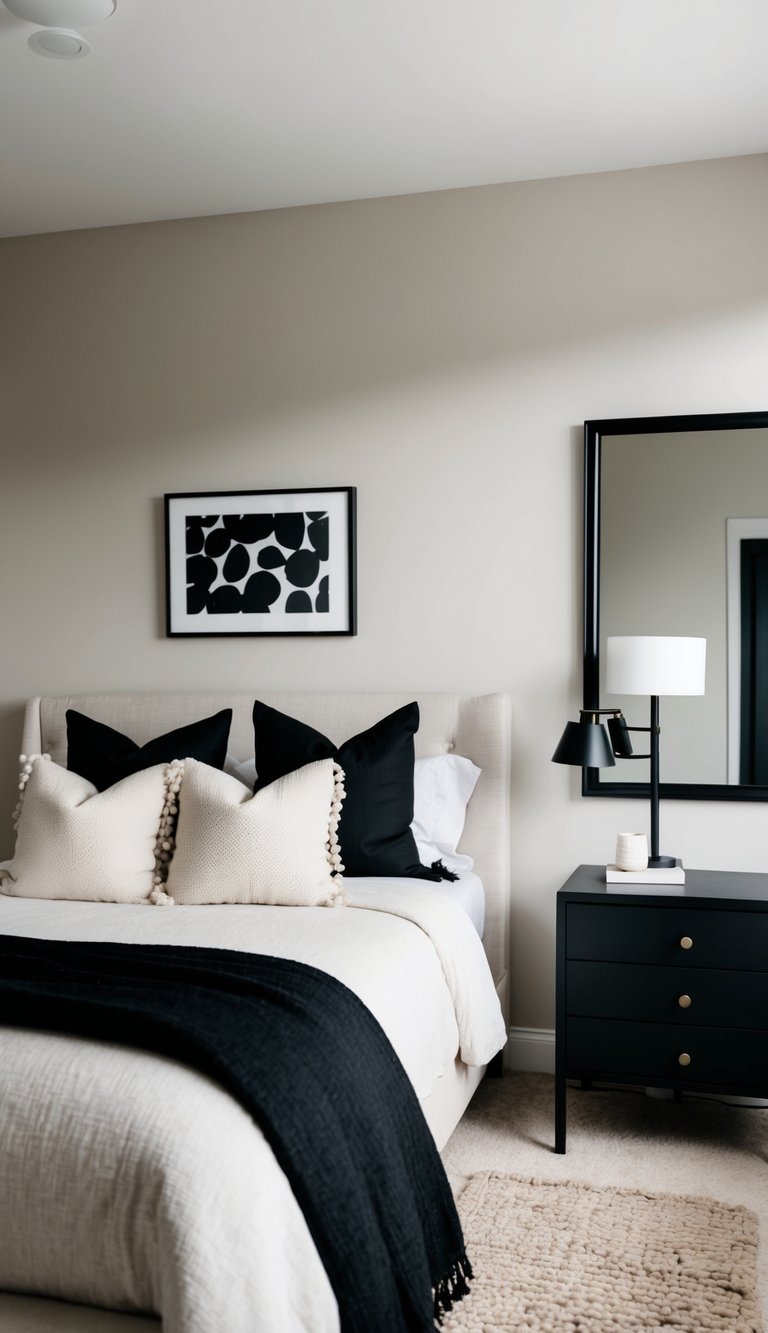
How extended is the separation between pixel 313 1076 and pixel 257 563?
219cm

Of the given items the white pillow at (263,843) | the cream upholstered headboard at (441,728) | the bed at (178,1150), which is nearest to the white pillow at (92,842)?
the white pillow at (263,843)

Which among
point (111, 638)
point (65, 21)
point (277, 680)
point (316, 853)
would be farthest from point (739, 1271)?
point (65, 21)

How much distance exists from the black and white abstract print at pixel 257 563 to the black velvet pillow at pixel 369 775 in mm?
537

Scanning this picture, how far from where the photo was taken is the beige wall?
3.38 metres

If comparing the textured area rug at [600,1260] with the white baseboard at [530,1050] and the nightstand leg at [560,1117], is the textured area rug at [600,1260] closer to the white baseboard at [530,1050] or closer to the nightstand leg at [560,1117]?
the nightstand leg at [560,1117]

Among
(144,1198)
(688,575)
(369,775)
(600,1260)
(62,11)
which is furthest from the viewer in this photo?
(688,575)

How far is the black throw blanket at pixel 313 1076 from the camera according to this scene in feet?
5.40

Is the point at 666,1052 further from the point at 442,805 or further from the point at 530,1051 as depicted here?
the point at 442,805

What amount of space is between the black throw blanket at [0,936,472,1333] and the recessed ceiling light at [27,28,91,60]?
2.06 meters

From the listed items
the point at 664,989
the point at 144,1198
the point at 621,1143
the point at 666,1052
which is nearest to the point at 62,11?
the point at 144,1198

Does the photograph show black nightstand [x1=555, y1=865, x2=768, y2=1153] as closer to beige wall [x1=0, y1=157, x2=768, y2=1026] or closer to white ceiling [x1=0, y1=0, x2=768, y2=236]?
beige wall [x1=0, y1=157, x2=768, y2=1026]

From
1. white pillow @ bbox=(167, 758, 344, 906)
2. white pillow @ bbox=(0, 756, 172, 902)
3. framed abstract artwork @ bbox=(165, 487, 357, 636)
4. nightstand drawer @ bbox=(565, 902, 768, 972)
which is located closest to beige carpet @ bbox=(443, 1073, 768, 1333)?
nightstand drawer @ bbox=(565, 902, 768, 972)

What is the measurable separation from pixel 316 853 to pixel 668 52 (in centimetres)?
214

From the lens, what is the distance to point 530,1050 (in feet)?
11.4
